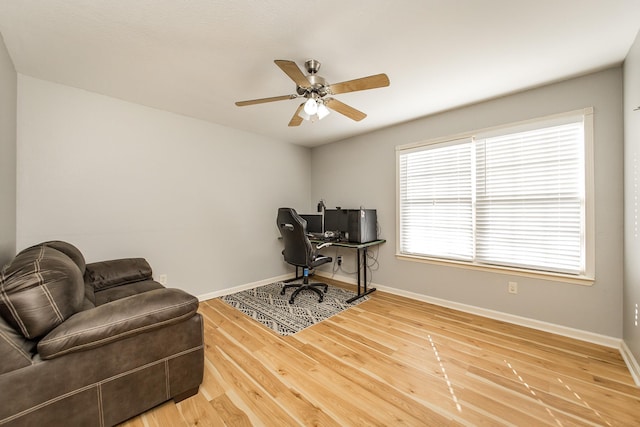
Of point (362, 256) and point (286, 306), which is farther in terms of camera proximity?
point (362, 256)

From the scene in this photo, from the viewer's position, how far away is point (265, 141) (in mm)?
4012

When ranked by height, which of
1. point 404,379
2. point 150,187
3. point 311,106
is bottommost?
point 404,379

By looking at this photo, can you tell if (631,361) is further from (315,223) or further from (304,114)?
(315,223)

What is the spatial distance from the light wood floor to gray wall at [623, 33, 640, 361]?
341 millimetres

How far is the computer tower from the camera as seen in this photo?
340 cm

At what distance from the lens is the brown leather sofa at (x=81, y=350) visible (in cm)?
112

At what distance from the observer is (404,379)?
1769 mm

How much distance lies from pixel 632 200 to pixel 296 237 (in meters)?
3.00

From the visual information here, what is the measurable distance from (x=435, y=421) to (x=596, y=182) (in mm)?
2415

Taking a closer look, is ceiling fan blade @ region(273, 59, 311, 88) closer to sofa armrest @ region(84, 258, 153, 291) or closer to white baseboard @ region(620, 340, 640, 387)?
sofa armrest @ region(84, 258, 153, 291)

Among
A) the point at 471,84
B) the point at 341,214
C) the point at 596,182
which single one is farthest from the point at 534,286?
the point at 341,214

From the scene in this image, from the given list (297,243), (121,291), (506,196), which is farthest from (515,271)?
(121,291)

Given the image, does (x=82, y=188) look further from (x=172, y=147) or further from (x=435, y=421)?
(x=435, y=421)

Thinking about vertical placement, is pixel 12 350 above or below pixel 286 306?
above
